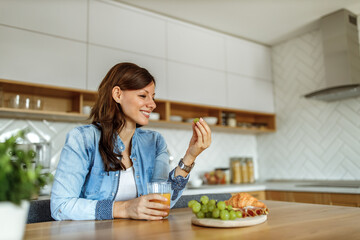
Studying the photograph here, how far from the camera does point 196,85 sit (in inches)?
139

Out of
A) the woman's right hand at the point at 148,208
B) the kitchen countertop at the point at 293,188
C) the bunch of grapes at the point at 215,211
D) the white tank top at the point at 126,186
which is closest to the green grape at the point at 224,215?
the bunch of grapes at the point at 215,211

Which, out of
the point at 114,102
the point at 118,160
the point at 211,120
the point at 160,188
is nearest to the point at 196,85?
the point at 211,120

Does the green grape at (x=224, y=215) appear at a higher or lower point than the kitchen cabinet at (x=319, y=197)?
higher

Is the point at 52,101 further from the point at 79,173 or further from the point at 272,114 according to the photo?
the point at 272,114

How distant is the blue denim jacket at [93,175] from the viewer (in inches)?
45.2

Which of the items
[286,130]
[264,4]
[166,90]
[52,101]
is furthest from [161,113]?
[286,130]

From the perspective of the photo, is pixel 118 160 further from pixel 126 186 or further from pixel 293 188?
pixel 293 188

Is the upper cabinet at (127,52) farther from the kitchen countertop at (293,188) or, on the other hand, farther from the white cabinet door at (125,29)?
the kitchen countertop at (293,188)

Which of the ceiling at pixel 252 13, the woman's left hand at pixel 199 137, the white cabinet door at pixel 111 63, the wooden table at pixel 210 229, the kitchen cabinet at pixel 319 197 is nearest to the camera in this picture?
the wooden table at pixel 210 229

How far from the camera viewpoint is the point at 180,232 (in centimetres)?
85

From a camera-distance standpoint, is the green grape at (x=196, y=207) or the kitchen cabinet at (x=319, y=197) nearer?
the green grape at (x=196, y=207)

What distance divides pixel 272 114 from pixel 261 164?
70 centimetres

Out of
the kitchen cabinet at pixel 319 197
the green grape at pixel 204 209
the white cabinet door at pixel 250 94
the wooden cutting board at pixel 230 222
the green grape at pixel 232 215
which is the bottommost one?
the kitchen cabinet at pixel 319 197

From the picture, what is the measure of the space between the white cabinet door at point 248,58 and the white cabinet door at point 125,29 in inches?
38.4
